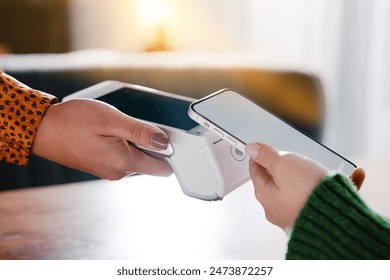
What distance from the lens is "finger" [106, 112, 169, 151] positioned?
0.67 meters

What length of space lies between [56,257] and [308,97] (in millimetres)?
822

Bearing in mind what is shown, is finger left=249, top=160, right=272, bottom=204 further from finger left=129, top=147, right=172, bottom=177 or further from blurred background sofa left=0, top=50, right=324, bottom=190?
blurred background sofa left=0, top=50, right=324, bottom=190

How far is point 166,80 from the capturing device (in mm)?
1288

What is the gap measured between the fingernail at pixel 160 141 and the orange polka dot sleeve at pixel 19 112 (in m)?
0.16

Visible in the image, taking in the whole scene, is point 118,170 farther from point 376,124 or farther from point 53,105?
point 376,124

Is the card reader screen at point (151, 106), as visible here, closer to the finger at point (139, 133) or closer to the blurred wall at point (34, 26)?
the finger at point (139, 133)

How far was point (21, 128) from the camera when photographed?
2.47 feet

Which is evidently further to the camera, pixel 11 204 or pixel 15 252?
pixel 11 204

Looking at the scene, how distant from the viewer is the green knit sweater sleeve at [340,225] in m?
0.48

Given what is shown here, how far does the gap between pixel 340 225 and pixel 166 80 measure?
83 centimetres

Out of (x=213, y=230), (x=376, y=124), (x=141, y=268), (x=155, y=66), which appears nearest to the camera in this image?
(x=141, y=268)

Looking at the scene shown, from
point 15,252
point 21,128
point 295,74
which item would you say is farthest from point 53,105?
point 295,74

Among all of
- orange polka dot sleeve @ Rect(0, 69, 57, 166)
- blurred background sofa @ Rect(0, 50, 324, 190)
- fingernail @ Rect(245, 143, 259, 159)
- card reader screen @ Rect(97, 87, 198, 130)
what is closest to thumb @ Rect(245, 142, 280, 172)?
fingernail @ Rect(245, 143, 259, 159)

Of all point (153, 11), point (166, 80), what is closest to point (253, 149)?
point (166, 80)
